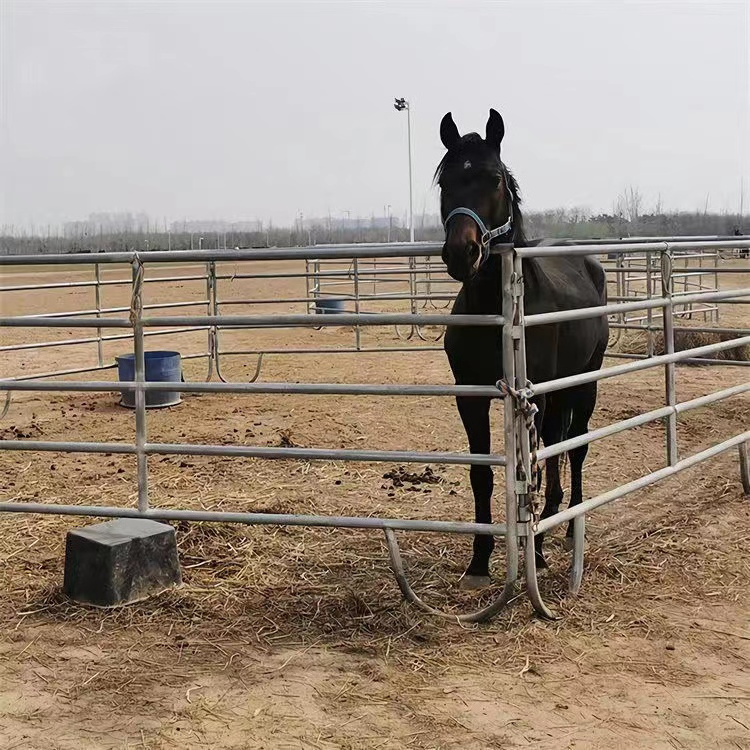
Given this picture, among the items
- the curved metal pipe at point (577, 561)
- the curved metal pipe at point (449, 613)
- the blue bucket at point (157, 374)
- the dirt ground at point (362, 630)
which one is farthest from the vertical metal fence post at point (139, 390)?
the blue bucket at point (157, 374)

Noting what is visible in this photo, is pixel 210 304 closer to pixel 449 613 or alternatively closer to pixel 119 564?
pixel 119 564

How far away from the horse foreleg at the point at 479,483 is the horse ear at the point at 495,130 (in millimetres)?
1084

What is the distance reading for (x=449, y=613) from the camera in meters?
3.36

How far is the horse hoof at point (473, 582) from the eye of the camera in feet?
11.9

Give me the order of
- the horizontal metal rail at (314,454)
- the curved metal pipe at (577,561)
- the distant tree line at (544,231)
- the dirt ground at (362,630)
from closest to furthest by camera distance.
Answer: the dirt ground at (362,630) < the horizontal metal rail at (314,454) < the curved metal pipe at (577,561) < the distant tree line at (544,231)

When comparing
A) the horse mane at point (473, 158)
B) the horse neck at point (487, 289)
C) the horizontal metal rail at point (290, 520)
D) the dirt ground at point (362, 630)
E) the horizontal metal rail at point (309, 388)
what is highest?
the horse mane at point (473, 158)

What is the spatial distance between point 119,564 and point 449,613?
135cm

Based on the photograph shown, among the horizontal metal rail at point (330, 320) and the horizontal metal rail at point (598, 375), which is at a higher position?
the horizontal metal rail at point (330, 320)

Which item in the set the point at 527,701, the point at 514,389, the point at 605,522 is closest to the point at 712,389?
the point at 605,522

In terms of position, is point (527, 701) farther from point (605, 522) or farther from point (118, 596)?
point (605, 522)

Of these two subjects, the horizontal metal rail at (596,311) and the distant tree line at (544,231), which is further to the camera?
the distant tree line at (544,231)

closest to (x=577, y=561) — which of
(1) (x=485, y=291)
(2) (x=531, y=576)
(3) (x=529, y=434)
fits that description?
(2) (x=531, y=576)

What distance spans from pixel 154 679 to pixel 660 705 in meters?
1.65

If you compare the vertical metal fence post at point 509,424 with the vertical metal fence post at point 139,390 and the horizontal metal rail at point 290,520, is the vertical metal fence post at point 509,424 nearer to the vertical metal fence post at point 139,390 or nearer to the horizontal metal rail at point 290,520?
the horizontal metal rail at point 290,520
